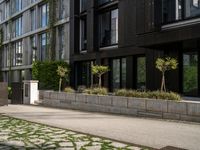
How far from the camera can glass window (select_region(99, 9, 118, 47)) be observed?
25281mm

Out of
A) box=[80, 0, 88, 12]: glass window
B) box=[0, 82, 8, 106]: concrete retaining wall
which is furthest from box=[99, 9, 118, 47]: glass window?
box=[0, 82, 8, 106]: concrete retaining wall

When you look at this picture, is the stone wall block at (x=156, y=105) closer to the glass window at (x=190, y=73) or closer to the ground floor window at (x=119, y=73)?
the glass window at (x=190, y=73)

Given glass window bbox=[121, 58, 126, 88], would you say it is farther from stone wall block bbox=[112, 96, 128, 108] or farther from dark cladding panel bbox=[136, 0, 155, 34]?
stone wall block bbox=[112, 96, 128, 108]

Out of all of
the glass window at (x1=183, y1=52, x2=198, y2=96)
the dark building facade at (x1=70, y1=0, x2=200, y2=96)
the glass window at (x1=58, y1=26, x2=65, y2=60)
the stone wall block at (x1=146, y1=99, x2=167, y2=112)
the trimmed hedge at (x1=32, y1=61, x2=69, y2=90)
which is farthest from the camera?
the glass window at (x1=58, y1=26, x2=65, y2=60)

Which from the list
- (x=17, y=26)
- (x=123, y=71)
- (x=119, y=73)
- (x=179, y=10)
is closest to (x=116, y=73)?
(x=119, y=73)

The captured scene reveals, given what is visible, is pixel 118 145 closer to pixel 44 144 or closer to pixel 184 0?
pixel 44 144

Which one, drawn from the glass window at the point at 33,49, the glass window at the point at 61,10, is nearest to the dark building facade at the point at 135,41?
the glass window at the point at 61,10

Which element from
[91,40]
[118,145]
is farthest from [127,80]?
[118,145]

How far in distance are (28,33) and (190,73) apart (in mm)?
24398

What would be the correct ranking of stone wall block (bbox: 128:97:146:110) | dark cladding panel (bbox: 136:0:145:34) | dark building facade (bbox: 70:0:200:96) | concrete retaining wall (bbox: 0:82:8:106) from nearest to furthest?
stone wall block (bbox: 128:97:146:110) < dark building facade (bbox: 70:0:200:96) < dark cladding panel (bbox: 136:0:145:34) < concrete retaining wall (bbox: 0:82:8:106)

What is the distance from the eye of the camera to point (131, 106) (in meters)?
14.8

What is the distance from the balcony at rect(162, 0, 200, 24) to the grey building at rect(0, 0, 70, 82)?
12981 millimetres

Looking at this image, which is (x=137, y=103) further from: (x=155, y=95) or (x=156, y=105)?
(x=156, y=105)

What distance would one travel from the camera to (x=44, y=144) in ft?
29.4
